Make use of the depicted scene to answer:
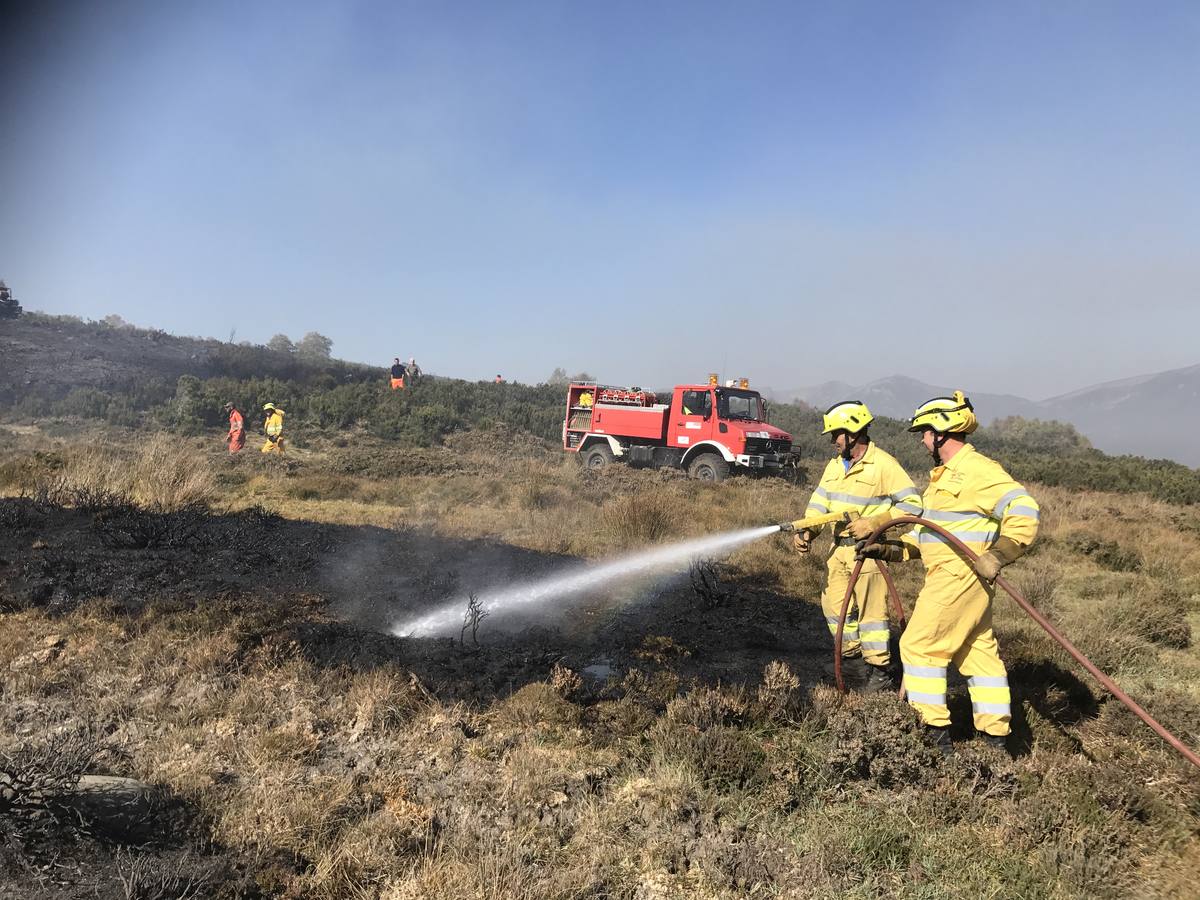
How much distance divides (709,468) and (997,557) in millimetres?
11958

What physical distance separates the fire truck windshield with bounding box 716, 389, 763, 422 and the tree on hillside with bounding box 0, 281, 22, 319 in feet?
108

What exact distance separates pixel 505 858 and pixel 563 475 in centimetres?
1183

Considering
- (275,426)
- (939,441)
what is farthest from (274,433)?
(939,441)

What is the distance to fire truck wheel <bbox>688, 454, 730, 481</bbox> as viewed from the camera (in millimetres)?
14902

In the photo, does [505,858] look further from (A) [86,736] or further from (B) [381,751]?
(A) [86,736]

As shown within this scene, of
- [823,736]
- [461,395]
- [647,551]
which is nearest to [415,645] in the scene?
[823,736]

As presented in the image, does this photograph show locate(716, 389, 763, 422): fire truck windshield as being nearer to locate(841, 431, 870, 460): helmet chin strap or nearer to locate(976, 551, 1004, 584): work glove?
locate(841, 431, 870, 460): helmet chin strap

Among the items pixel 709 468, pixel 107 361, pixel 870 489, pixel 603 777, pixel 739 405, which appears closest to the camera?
pixel 603 777

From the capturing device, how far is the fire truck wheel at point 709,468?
1490cm

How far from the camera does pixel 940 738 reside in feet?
11.5

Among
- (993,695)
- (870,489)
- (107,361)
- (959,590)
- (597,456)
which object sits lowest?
(993,695)

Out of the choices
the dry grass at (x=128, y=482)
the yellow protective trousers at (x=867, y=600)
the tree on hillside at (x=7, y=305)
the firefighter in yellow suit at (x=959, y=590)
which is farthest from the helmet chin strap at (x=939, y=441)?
the tree on hillside at (x=7, y=305)

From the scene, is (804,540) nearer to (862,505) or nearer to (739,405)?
(862,505)

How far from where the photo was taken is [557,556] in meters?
8.19
